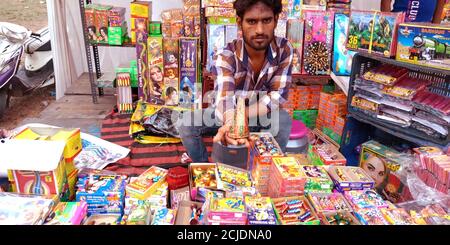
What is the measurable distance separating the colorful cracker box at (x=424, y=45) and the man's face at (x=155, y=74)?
8.61 feet

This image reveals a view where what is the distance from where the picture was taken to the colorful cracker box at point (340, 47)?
12.0 feet

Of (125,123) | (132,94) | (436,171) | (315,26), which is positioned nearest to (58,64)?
(132,94)

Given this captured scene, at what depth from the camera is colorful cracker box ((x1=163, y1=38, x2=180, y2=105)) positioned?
4.06 m

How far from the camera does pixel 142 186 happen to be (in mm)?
1749

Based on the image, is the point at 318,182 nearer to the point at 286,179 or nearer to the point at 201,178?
the point at 286,179

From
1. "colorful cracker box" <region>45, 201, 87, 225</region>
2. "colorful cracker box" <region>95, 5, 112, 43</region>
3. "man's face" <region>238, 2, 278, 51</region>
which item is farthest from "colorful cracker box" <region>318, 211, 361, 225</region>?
"colorful cracker box" <region>95, 5, 112, 43</region>

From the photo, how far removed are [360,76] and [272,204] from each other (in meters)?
1.61

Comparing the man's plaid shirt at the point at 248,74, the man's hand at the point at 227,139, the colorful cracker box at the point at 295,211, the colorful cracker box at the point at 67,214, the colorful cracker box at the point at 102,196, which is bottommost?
the colorful cracker box at the point at 102,196

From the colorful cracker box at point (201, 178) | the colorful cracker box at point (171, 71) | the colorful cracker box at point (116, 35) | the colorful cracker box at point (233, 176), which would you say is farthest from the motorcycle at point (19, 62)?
the colorful cracker box at point (233, 176)

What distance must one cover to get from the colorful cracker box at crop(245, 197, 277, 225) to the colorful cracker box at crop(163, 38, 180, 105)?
284 centimetres

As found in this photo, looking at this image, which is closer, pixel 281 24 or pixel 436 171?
pixel 436 171

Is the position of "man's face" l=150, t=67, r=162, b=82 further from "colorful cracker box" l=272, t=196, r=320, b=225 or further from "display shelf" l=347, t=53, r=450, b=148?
"colorful cracker box" l=272, t=196, r=320, b=225

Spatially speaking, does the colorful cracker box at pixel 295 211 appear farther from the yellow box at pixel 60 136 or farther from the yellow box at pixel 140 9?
the yellow box at pixel 140 9
